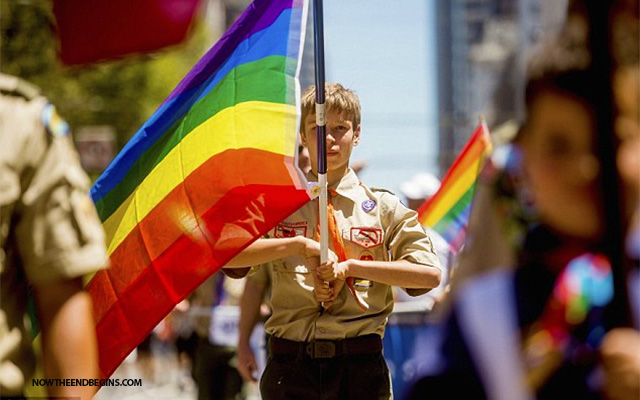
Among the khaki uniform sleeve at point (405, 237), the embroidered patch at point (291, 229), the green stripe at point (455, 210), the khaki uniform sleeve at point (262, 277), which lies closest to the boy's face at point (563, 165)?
the khaki uniform sleeve at point (405, 237)

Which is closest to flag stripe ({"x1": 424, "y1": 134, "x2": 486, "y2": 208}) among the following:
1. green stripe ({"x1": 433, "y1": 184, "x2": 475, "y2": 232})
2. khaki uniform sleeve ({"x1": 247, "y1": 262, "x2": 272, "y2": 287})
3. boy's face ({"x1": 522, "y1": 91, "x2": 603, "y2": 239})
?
green stripe ({"x1": 433, "y1": 184, "x2": 475, "y2": 232})

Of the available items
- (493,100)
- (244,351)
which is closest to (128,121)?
(244,351)

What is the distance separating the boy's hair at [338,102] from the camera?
5508 mm

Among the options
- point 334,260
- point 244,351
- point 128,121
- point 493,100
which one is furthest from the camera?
point 128,121

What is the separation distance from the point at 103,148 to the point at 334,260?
1434cm

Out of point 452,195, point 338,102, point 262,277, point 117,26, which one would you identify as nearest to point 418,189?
point 452,195

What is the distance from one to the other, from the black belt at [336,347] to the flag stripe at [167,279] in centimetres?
53

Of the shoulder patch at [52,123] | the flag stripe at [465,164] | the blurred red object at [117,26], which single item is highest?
the blurred red object at [117,26]

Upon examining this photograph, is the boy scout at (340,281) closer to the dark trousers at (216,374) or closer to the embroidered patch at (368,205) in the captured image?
the embroidered patch at (368,205)

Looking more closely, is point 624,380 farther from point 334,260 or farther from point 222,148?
point 222,148

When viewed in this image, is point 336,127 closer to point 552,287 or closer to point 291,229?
point 291,229

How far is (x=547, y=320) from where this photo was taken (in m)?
2.66

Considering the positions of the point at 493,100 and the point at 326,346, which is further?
the point at 326,346

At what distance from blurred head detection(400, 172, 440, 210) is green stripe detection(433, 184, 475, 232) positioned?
72 cm
